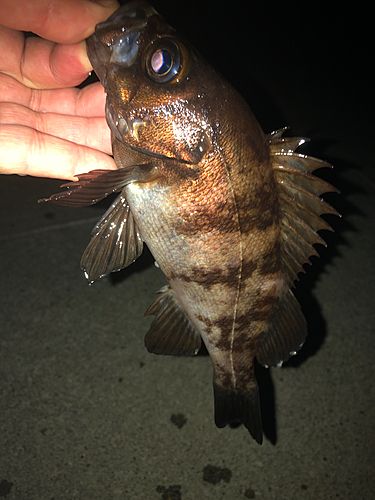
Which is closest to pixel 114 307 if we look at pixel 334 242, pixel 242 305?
pixel 242 305

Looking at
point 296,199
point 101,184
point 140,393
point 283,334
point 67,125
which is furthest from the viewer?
point 140,393

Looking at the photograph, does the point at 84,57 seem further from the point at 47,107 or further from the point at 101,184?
the point at 101,184

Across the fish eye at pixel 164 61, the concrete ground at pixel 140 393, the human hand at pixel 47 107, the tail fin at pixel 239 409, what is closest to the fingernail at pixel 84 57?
the human hand at pixel 47 107

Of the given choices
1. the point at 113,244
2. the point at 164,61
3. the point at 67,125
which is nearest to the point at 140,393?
the point at 113,244

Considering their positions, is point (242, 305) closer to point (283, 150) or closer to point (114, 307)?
point (283, 150)

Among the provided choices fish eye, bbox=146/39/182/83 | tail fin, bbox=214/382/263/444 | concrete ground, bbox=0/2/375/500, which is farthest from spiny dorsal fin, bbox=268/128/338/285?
concrete ground, bbox=0/2/375/500
